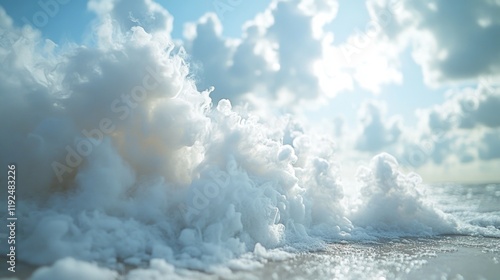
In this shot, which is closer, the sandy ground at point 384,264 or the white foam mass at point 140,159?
the sandy ground at point 384,264

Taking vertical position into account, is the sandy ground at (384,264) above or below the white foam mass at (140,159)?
below

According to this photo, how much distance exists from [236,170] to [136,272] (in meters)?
6.11

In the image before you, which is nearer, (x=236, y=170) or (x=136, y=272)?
(x=136, y=272)

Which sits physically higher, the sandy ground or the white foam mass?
the white foam mass

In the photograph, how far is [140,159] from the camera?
12.2 metres

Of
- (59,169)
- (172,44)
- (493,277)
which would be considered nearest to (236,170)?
(172,44)

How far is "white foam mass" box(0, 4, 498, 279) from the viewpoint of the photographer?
9.92 meters

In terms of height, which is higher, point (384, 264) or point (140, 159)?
point (140, 159)

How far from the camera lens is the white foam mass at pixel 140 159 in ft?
32.6

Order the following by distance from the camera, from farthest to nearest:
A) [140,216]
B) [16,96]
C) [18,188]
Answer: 1. [16,96]
2. [18,188]
3. [140,216]

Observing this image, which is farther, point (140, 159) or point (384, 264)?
point (140, 159)

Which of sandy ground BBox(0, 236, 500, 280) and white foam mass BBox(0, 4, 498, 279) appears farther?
white foam mass BBox(0, 4, 498, 279)

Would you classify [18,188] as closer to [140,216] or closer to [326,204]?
[140,216]

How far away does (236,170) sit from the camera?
1301cm
